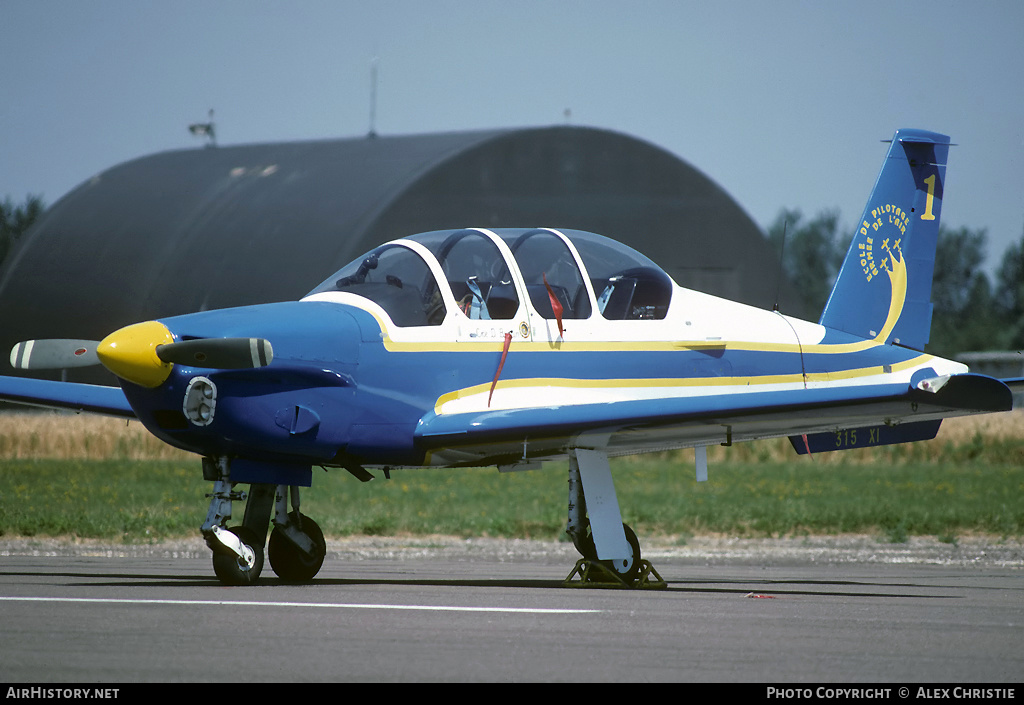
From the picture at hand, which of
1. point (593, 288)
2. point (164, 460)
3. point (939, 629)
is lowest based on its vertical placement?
point (164, 460)

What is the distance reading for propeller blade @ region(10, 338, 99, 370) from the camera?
1134cm

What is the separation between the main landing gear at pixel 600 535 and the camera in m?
11.6

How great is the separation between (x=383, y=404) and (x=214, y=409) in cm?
128

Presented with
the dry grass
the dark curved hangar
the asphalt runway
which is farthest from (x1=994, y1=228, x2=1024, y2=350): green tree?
the asphalt runway

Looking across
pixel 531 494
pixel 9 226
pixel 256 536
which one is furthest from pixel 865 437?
pixel 9 226

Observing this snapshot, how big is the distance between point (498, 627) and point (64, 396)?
6.07 m

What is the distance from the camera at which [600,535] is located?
11.6 m

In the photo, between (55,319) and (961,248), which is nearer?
(55,319)

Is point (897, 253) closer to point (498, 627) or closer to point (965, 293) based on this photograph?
point (498, 627)

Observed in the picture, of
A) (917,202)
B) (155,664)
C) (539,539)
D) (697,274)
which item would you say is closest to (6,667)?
(155,664)

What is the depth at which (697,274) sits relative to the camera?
33.0 meters

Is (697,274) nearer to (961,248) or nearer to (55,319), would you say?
(55,319)

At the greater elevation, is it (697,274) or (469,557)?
(697,274)

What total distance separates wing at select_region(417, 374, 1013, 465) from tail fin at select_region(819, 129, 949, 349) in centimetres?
A: 295
